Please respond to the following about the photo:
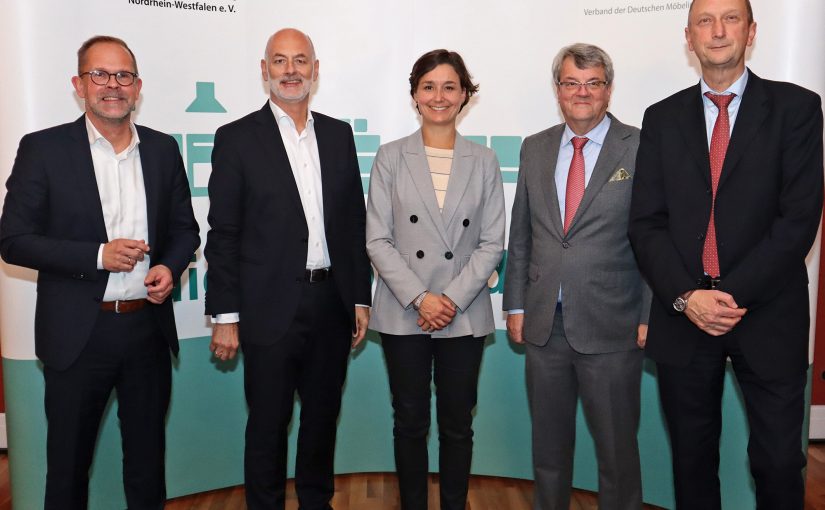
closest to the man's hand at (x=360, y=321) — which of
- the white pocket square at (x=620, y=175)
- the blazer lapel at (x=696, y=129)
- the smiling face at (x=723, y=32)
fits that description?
the white pocket square at (x=620, y=175)

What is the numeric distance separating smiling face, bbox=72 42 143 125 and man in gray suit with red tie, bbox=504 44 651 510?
155cm

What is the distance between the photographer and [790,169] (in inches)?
90.5

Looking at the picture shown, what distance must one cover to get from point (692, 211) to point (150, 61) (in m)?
2.51

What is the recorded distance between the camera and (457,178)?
9.47 ft

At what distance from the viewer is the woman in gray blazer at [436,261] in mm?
2848

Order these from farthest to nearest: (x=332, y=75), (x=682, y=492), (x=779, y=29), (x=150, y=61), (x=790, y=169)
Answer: (x=332, y=75) → (x=150, y=61) → (x=779, y=29) → (x=682, y=492) → (x=790, y=169)

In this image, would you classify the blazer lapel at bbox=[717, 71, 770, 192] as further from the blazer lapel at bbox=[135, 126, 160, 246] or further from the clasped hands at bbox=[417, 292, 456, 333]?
the blazer lapel at bbox=[135, 126, 160, 246]

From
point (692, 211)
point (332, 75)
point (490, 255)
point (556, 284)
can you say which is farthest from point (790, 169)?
point (332, 75)

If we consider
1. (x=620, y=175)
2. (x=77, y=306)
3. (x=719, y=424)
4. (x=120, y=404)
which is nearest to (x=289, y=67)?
(x=77, y=306)

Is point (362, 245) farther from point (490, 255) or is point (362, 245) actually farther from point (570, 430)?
point (570, 430)

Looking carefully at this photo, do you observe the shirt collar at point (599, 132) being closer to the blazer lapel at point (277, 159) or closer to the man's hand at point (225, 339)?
the blazer lapel at point (277, 159)

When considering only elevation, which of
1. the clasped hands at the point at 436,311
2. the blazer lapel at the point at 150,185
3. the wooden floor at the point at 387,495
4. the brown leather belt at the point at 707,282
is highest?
the blazer lapel at the point at 150,185

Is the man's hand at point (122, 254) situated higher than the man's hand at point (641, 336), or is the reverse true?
the man's hand at point (122, 254)

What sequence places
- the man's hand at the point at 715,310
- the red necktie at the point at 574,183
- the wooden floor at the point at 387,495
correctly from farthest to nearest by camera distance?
the wooden floor at the point at 387,495
the red necktie at the point at 574,183
the man's hand at the point at 715,310
